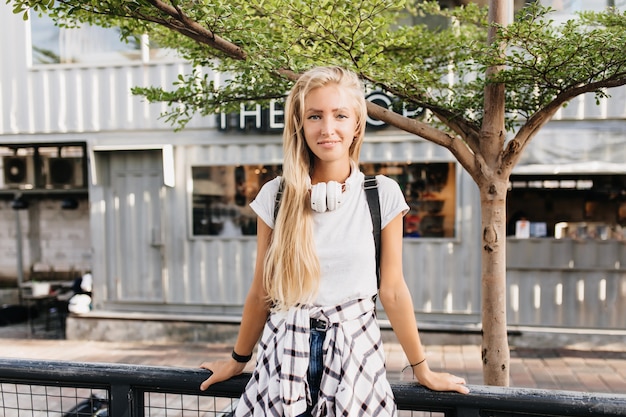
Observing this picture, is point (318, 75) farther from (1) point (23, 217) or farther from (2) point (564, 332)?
(1) point (23, 217)

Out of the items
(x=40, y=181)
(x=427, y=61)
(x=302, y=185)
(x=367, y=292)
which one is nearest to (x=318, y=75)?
(x=302, y=185)

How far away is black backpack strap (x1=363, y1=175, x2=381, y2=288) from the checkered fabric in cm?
17

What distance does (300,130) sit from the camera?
1797 millimetres

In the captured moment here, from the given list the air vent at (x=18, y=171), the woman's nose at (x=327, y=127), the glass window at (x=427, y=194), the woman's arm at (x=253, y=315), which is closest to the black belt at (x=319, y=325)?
the woman's arm at (x=253, y=315)

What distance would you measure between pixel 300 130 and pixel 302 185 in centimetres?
20

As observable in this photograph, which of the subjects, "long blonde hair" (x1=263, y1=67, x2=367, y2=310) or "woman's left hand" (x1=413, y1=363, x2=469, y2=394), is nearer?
"long blonde hair" (x1=263, y1=67, x2=367, y2=310)

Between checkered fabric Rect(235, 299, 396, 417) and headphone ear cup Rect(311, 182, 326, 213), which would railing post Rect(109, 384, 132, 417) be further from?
headphone ear cup Rect(311, 182, 326, 213)

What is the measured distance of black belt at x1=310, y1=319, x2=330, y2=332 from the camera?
5.61 feet

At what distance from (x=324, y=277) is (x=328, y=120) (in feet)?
1.71

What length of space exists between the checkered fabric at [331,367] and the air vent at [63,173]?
8.07 meters

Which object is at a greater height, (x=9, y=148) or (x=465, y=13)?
(x=465, y=13)

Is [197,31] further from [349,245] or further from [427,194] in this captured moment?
[427,194]

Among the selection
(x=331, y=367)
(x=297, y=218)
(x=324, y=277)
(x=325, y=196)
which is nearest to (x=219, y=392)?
(x=331, y=367)

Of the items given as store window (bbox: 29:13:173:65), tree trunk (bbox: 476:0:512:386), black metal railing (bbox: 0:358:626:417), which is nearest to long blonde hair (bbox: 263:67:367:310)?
black metal railing (bbox: 0:358:626:417)
